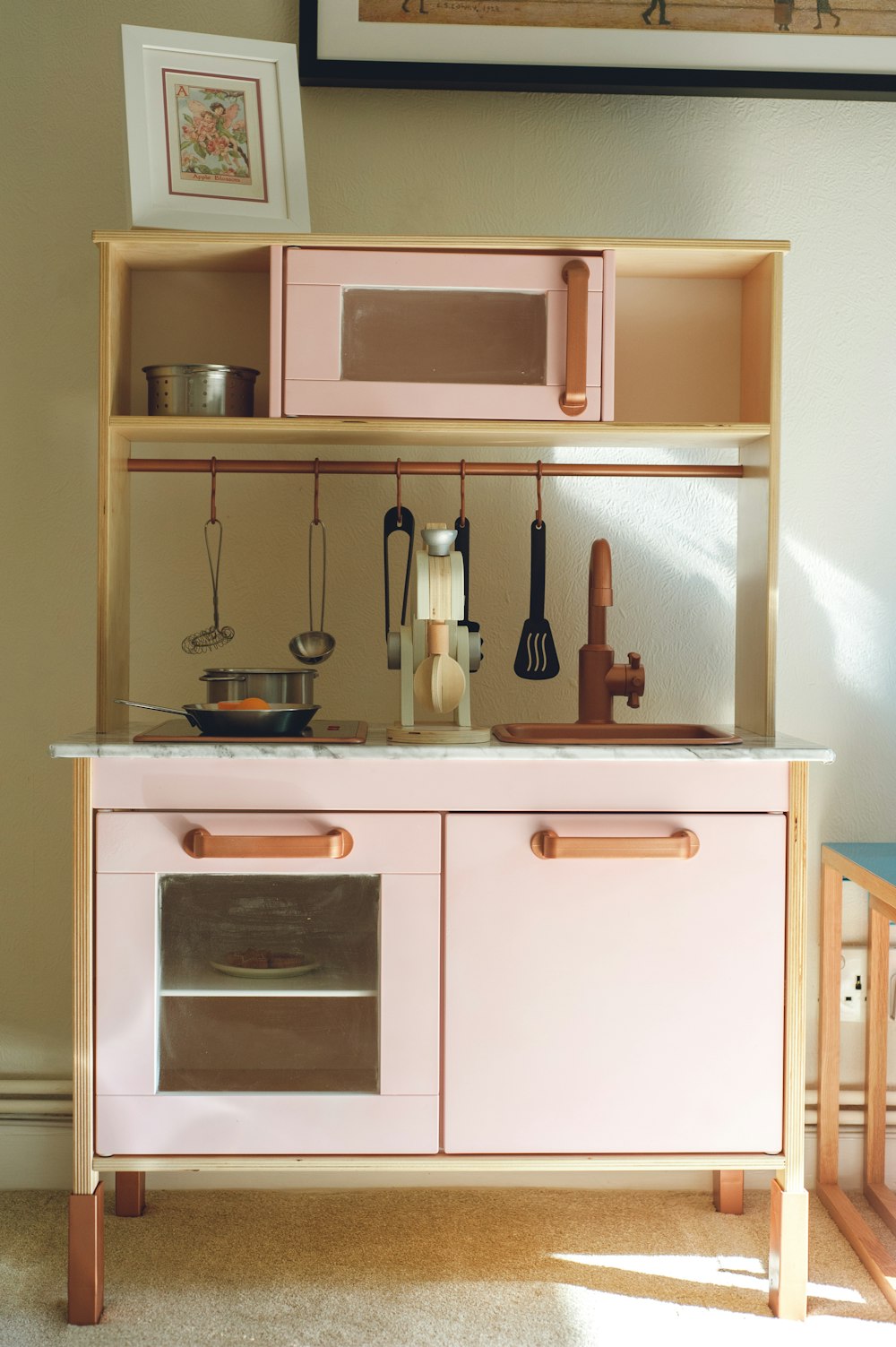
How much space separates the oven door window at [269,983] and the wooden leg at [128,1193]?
0.43 m

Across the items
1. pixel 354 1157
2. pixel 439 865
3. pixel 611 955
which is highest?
pixel 439 865

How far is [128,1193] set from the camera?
1.90m

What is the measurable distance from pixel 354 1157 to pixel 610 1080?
374mm

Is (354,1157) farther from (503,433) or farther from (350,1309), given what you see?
(503,433)

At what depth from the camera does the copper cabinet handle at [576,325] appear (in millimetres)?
1697

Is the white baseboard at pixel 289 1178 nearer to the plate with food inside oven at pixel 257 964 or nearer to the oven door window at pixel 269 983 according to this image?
the oven door window at pixel 269 983

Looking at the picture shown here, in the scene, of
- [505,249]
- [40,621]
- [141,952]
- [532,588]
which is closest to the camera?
[141,952]

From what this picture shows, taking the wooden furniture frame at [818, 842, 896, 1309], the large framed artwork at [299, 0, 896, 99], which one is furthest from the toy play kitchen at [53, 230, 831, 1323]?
the large framed artwork at [299, 0, 896, 99]

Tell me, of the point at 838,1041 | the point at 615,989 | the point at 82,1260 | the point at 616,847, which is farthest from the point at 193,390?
the point at 838,1041

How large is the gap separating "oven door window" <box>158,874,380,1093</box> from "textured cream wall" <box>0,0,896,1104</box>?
545 mm

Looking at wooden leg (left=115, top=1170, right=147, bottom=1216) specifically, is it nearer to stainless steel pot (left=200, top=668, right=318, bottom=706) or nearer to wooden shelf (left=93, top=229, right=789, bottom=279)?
stainless steel pot (left=200, top=668, right=318, bottom=706)

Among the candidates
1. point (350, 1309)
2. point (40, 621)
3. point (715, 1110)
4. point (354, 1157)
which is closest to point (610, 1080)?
point (715, 1110)

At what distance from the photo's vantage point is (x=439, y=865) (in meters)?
1.57

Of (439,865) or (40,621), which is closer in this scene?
(439,865)
